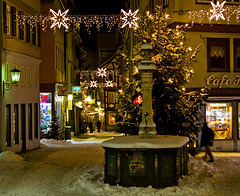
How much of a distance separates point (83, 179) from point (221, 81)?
12.2 meters

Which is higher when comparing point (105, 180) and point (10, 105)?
point (10, 105)

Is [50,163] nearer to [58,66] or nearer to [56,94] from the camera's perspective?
[56,94]

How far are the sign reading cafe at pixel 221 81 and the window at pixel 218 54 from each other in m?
0.45

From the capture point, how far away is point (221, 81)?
2323 cm

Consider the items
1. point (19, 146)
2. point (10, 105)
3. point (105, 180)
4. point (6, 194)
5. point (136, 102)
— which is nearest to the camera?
point (6, 194)

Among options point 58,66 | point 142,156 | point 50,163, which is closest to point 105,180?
point 142,156

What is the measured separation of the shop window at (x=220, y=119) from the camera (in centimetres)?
2330

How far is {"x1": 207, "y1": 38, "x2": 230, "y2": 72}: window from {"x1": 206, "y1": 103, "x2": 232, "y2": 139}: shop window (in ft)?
6.21

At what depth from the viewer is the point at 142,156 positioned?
39.3ft

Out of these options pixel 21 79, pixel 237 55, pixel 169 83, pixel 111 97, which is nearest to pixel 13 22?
pixel 21 79

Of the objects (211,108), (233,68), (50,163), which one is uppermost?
(233,68)

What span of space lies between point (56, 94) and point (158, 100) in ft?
57.1

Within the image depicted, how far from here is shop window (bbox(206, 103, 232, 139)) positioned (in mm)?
23297

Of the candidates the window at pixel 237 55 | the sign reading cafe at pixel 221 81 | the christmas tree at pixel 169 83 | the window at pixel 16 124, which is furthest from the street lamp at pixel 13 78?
the window at pixel 237 55
